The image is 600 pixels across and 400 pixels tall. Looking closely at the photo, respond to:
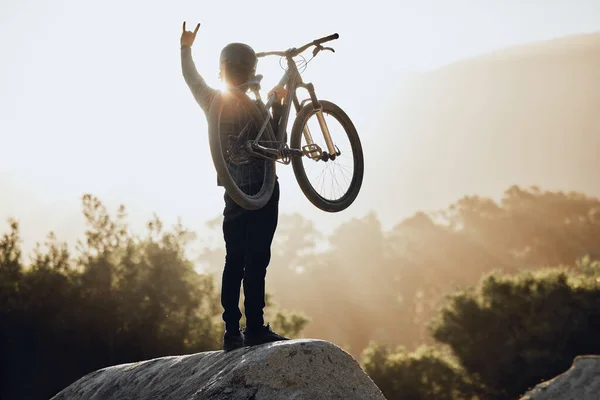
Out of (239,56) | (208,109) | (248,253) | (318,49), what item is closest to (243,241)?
(248,253)

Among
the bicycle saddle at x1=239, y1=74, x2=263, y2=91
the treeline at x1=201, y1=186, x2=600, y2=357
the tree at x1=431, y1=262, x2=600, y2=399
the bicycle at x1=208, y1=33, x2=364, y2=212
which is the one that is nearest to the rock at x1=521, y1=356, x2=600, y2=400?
the tree at x1=431, y1=262, x2=600, y2=399

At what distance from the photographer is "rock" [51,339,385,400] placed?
4.57m

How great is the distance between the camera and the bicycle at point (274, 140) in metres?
5.20

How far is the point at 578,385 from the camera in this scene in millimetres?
14984

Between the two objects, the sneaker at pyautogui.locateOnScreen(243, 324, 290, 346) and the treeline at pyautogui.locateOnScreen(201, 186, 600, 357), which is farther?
the treeline at pyautogui.locateOnScreen(201, 186, 600, 357)

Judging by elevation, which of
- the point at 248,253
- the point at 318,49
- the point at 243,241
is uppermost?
the point at 318,49

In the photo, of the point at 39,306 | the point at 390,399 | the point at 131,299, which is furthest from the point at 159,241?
the point at 390,399

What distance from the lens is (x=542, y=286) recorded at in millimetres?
26625

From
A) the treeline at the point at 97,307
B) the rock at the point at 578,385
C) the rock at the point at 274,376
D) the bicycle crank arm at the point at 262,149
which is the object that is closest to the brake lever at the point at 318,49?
the bicycle crank arm at the point at 262,149

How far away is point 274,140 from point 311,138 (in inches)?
37.3

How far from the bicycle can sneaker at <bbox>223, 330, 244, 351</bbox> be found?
1271 mm

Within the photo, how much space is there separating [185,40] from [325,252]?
69.8m

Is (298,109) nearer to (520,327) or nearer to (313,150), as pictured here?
(313,150)

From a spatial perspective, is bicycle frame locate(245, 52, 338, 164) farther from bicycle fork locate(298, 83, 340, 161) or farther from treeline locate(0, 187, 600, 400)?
treeline locate(0, 187, 600, 400)
